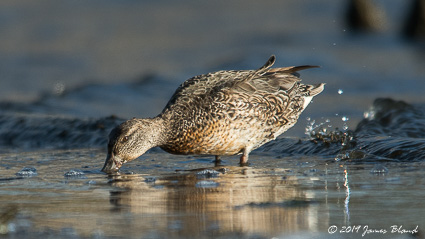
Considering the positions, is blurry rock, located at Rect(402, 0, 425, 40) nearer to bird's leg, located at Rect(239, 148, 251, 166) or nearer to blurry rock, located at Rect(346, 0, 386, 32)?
blurry rock, located at Rect(346, 0, 386, 32)

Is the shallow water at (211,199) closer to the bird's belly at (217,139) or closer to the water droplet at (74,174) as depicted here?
the water droplet at (74,174)

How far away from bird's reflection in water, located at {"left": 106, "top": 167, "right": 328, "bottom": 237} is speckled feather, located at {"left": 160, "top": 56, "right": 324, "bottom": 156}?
1.60 feet

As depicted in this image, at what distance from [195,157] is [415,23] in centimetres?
1103

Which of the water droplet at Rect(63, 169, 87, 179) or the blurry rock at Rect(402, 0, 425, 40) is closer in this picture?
the water droplet at Rect(63, 169, 87, 179)

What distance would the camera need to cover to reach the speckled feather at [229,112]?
27.0ft

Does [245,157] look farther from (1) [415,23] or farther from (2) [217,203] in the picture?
(1) [415,23]

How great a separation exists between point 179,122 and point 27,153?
254 cm

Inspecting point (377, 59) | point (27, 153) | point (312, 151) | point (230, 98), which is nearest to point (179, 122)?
point (230, 98)

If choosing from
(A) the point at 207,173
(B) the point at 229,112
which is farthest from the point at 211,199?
(B) the point at 229,112

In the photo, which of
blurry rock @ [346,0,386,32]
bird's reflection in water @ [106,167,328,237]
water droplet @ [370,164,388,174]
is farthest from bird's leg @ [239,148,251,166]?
blurry rock @ [346,0,386,32]

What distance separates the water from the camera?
5.50 meters

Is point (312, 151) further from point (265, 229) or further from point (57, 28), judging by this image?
point (57, 28)

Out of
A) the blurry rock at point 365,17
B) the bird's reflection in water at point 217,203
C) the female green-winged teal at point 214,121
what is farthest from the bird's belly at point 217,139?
the blurry rock at point 365,17

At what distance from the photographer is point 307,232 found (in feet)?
16.2
